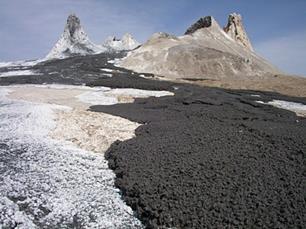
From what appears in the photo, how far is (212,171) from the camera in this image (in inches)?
454

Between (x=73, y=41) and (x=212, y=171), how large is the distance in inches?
2554

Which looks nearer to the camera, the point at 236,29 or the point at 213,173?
the point at 213,173

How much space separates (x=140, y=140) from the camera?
14664 mm

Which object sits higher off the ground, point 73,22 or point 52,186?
point 73,22

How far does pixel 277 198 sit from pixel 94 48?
224 ft

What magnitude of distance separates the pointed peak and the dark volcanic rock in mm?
52910

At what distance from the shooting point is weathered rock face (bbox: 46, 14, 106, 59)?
233 feet

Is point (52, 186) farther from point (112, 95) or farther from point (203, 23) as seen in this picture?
point (203, 23)

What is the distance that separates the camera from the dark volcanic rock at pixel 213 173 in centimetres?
955

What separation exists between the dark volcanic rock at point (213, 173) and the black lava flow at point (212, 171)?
0.9 inches

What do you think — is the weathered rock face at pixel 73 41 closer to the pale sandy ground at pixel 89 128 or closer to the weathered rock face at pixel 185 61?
the weathered rock face at pixel 185 61

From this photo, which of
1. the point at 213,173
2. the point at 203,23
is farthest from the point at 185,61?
the point at 213,173

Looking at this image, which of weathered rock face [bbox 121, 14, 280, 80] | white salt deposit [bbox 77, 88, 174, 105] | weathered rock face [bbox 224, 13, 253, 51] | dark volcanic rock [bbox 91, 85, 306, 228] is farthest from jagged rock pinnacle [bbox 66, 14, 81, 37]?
dark volcanic rock [bbox 91, 85, 306, 228]

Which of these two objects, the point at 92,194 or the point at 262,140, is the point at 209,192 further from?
the point at 262,140
